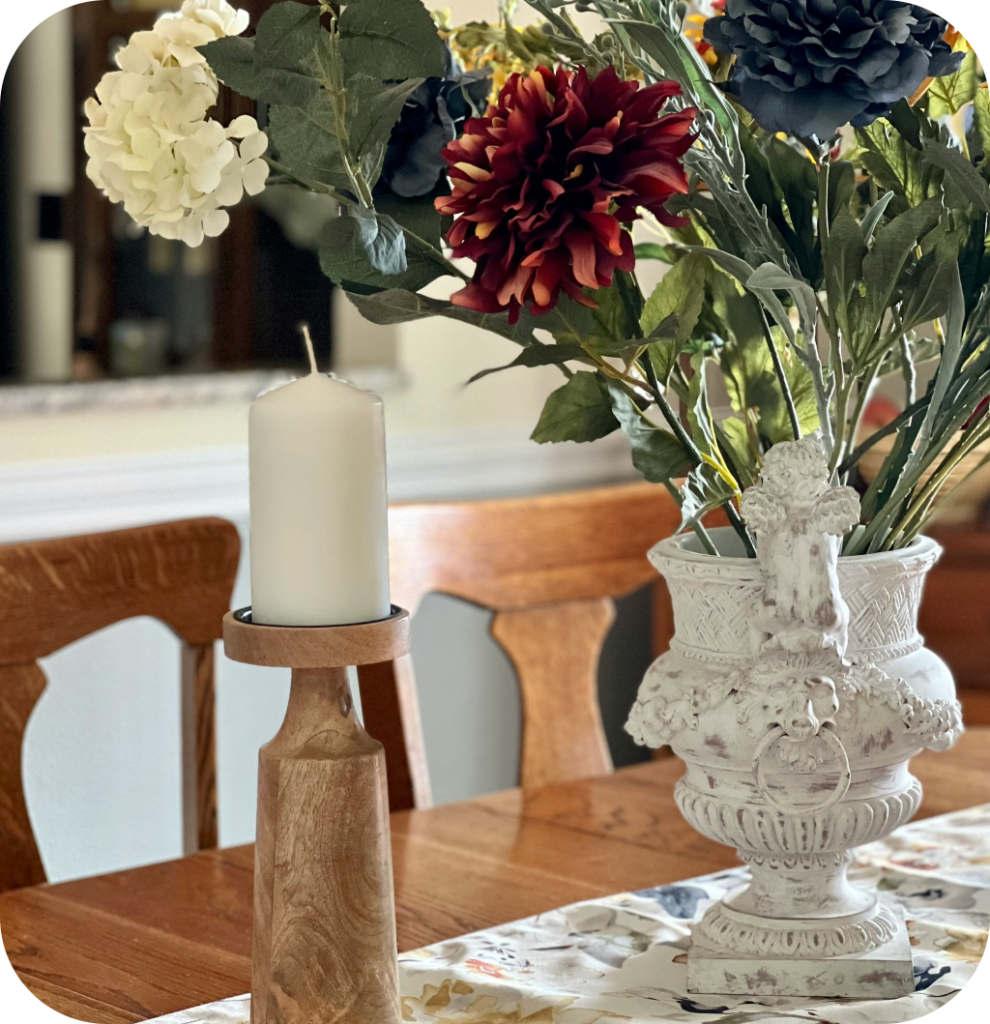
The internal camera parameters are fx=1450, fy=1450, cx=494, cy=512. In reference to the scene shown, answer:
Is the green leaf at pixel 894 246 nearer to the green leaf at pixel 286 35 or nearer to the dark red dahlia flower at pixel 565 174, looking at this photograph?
the dark red dahlia flower at pixel 565 174

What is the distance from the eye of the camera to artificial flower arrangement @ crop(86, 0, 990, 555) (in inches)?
22.4

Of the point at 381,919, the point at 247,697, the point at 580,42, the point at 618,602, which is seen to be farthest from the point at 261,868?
the point at 618,602

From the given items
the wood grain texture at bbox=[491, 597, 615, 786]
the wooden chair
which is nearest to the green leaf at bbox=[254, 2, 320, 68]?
the wood grain texture at bbox=[491, 597, 615, 786]

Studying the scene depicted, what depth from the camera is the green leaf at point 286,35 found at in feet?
1.94

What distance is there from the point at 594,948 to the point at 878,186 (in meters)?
0.43

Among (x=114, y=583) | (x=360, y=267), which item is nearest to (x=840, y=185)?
(x=360, y=267)

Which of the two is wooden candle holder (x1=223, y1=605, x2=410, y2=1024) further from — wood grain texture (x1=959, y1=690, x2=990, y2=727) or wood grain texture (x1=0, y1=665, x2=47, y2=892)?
wood grain texture (x1=959, y1=690, x2=990, y2=727)

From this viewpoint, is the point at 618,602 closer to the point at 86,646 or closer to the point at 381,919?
the point at 86,646

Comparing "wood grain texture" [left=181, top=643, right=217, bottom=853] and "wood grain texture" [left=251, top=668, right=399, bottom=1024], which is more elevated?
"wood grain texture" [left=251, top=668, right=399, bottom=1024]

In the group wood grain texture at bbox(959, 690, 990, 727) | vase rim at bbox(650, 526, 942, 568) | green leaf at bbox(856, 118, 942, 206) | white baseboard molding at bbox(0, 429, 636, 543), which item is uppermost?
green leaf at bbox(856, 118, 942, 206)

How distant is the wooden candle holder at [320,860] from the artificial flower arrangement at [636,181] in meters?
0.16

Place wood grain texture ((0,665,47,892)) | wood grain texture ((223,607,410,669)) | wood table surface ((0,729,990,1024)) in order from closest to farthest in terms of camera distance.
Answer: wood grain texture ((223,607,410,669)), wood table surface ((0,729,990,1024)), wood grain texture ((0,665,47,892))

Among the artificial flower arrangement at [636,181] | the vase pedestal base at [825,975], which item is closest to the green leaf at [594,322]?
the artificial flower arrangement at [636,181]

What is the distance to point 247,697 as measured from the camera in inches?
78.1
